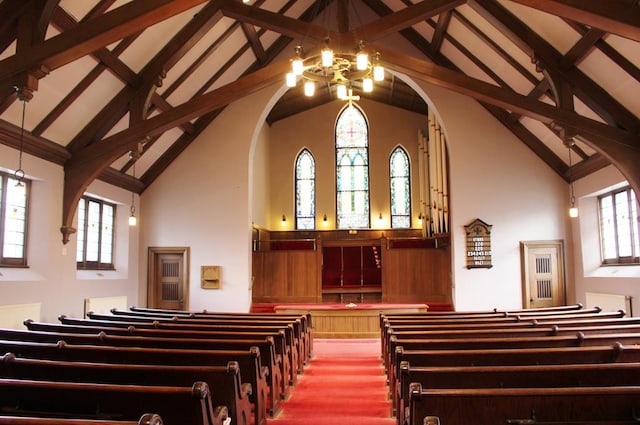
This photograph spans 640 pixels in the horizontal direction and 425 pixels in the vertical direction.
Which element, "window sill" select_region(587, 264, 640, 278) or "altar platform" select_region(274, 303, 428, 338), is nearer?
"window sill" select_region(587, 264, 640, 278)

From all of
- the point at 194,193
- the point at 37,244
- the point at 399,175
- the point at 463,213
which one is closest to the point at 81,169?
the point at 37,244

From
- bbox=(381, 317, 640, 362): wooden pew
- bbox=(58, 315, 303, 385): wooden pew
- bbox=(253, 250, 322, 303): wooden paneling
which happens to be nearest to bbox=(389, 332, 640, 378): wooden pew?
bbox=(381, 317, 640, 362): wooden pew

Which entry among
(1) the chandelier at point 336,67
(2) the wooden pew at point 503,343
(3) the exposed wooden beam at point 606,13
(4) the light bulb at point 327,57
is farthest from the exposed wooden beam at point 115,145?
(2) the wooden pew at point 503,343

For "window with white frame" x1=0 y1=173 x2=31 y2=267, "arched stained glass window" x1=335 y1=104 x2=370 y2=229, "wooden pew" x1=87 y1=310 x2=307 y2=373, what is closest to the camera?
"wooden pew" x1=87 y1=310 x2=307 y2=373

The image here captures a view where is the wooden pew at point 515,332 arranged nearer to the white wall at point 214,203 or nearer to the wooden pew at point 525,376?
the wooden pew at point 525,376

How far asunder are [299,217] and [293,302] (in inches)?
152

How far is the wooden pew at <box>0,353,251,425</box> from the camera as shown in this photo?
3152mm

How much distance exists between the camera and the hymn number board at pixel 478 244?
10.1 metres

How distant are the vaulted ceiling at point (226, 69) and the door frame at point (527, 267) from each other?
1.41m

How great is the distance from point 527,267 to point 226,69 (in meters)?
6.96

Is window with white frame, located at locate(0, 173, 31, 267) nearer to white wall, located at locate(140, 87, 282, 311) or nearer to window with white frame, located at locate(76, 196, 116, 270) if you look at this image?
window with white frame, located at locate(76, 196, 116, 270)

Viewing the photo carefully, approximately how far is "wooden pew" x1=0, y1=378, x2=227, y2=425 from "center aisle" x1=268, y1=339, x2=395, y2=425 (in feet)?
6.81

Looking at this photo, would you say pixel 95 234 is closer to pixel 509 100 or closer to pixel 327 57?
pixel 327 57

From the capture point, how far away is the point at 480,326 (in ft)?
18.4
